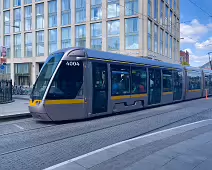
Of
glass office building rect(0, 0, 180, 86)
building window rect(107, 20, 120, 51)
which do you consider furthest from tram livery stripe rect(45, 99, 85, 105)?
building window rect(107, 20, 120, 51)

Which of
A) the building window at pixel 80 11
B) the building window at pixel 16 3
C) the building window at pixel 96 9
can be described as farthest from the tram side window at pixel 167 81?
the building window at pixel 16 3

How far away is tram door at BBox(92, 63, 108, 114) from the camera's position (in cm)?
935

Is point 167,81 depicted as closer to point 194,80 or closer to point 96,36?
point 194,80

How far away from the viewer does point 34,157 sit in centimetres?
509

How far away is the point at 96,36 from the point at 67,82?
28.2 metres

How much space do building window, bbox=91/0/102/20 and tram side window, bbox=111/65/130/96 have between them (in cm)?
2607

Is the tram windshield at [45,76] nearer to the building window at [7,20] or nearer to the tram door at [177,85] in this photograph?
the tram door at [177,85]

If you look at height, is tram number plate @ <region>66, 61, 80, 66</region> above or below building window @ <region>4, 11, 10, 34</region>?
below

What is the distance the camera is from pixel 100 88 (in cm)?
961

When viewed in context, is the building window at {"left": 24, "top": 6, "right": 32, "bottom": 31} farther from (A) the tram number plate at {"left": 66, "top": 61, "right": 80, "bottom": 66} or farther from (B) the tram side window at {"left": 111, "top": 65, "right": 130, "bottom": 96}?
(A) the tram number plate at {"left": 66, "top": 61, "right": 80, "bottom": 66}

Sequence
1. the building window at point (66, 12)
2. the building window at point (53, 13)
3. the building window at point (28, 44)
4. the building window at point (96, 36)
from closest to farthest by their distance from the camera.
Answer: the building window at point (96, 36) → the building window at point (66, 12) → the building window at point (53, 13) → the building window at point (28, 44)

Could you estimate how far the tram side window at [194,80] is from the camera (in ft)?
60.0

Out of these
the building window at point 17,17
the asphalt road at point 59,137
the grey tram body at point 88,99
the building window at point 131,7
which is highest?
the building window at point 17,17

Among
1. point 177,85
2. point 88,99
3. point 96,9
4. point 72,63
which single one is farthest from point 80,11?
point 88,99
